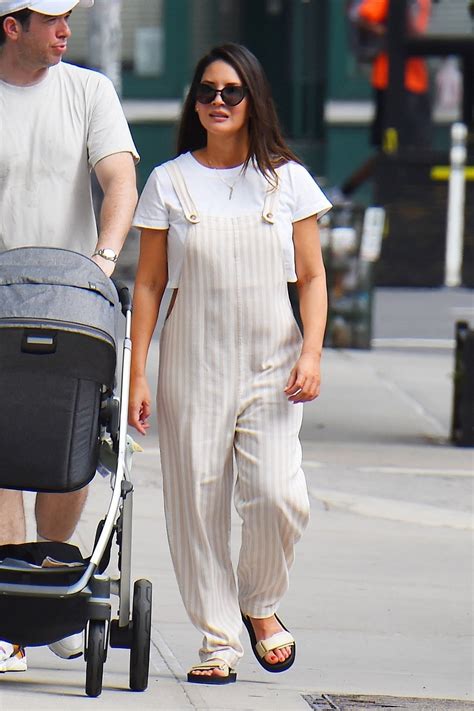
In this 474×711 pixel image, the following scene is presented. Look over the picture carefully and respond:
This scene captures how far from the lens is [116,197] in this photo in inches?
195

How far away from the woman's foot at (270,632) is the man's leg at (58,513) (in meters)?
0.63

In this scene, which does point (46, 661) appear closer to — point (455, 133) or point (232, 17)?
point (455, 133)

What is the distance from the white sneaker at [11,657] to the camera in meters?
4.76

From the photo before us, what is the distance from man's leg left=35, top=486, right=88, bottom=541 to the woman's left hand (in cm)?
76

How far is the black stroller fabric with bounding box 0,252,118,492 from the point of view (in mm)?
4391

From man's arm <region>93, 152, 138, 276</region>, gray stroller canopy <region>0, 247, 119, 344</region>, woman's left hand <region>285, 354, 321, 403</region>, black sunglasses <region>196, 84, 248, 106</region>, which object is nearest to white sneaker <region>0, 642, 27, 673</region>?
gray stroller canopy <region>0, 247, 119, 344</region>

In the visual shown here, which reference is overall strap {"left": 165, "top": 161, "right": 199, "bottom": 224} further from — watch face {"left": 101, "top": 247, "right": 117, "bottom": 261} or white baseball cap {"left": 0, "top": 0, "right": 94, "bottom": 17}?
white baseball cap {"left": 0, "top": 0, "right": 94, "bottom": 17}

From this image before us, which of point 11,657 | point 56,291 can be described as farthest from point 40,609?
point 56,291

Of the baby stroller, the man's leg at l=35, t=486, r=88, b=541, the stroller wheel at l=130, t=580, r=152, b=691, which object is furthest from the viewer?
the man's leg at l=35, t=486, r=88, b=541

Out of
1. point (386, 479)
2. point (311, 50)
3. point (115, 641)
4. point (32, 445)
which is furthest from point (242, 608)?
point (311, 50)

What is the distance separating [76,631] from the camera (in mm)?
4441

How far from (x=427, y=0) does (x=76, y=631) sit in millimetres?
18259

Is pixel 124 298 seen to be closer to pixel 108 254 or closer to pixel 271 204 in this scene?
pixel 108 254

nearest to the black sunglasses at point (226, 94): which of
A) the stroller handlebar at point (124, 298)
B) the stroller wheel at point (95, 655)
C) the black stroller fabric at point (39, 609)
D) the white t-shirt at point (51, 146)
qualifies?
the white t-shirt at point (51, 146)
